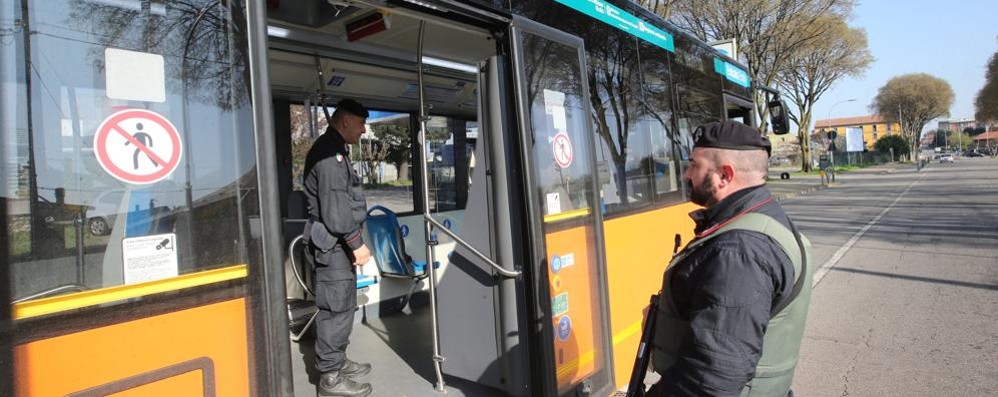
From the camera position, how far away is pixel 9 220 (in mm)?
1262

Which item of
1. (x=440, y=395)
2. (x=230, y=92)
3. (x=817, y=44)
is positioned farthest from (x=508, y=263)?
(x=817, y=44)

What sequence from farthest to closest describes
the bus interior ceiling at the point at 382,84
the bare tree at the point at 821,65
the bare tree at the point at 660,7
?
1. the bare tree at the point at 821,65
2. the bare tree at the point at 660,7
3. the bus interior ceiling at the point at 382,84

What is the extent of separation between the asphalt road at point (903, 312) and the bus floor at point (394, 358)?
2666mm

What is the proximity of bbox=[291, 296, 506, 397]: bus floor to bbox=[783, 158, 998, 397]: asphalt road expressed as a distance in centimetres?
267

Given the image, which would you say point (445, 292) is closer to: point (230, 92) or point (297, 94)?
point (230, 92)

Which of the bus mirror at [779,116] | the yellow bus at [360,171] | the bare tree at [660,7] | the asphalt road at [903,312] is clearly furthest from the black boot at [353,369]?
the bare tree at [660,7]

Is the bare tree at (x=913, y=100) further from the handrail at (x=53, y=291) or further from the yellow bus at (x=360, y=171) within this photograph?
the handrail at (x=53, y=291)

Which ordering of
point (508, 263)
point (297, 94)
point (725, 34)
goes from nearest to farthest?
1. point (508, 263)
2. point (297, 94)
3. point (725, 34)

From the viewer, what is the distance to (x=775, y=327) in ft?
5.16

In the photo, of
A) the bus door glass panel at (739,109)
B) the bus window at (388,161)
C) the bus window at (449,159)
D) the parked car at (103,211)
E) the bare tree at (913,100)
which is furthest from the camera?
the bare tree at (913,100)

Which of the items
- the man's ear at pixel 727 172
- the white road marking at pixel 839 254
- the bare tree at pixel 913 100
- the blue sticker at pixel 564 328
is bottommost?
the white road marking at pixel 839 254

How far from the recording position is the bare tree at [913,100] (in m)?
71.3

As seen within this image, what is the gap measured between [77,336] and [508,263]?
183 cm

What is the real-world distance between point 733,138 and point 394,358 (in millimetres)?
3084
